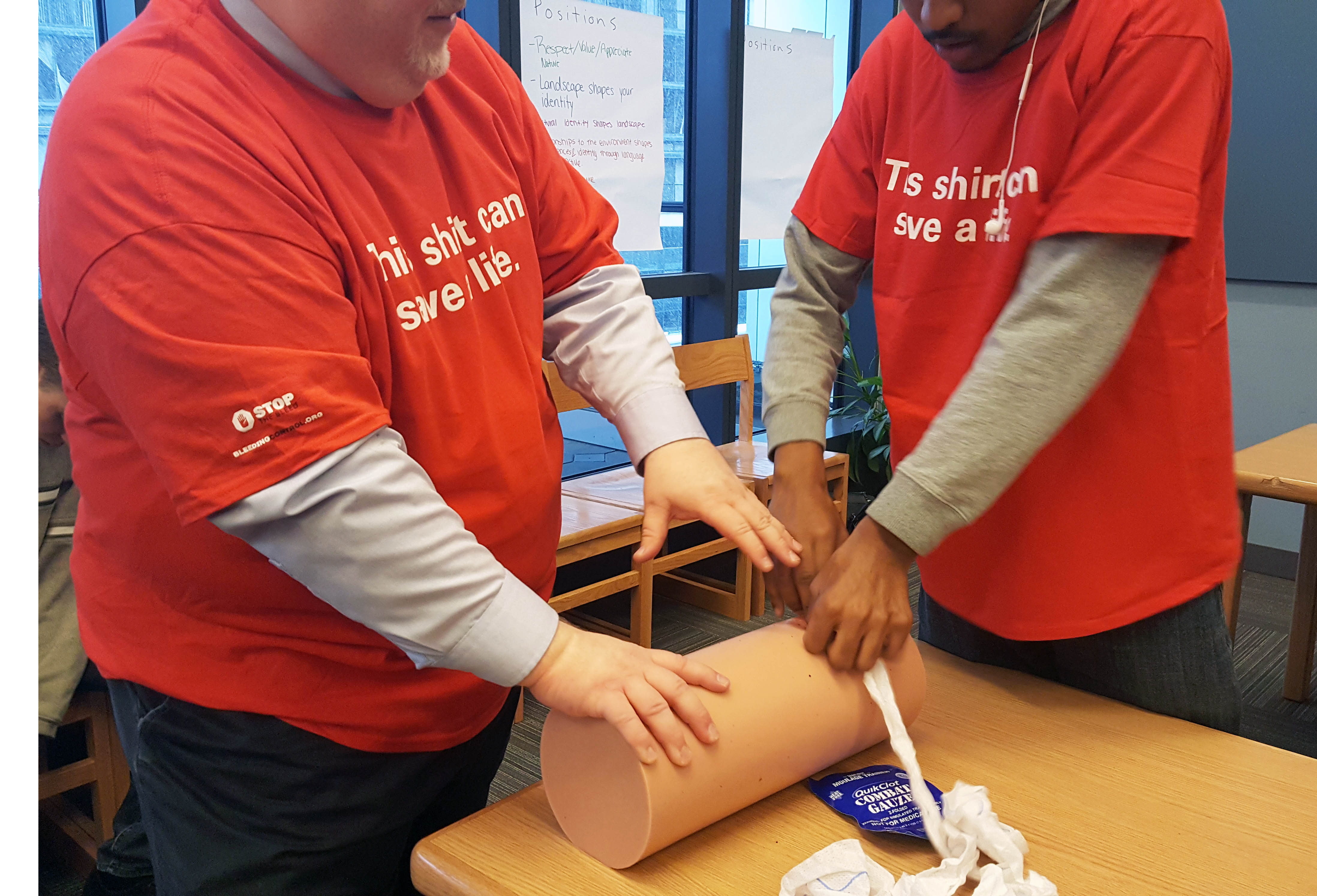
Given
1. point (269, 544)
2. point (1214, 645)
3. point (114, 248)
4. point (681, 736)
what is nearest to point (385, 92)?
point (114, 248)

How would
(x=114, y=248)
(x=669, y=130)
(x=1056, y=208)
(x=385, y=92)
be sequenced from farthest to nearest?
(x=669, y=130)
(x=1056, y=208)
(x=385, y=92)
(x=114, y=248)

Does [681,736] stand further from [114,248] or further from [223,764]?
[114,248]

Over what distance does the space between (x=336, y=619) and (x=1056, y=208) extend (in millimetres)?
767

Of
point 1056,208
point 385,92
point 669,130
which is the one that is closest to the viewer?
point 385,92

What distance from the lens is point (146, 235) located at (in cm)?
70

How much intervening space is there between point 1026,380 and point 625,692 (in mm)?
469

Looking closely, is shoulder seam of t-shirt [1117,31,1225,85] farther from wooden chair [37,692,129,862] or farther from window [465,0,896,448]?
window [465,0,896,448]

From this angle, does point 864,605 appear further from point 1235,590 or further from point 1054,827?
point 1235,590

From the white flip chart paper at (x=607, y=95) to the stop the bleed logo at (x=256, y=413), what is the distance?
254 centimetres

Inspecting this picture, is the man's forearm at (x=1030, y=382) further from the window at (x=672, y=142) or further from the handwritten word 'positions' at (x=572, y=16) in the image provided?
the window at (x=672, y=142)

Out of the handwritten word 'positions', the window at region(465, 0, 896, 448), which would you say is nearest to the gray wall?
the window at region(465, 0, 896, 448)

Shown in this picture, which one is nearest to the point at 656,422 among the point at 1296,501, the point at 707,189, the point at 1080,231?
the point at 1080,231

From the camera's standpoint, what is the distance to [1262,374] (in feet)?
13.1

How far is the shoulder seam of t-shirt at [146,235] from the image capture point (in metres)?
0.70
